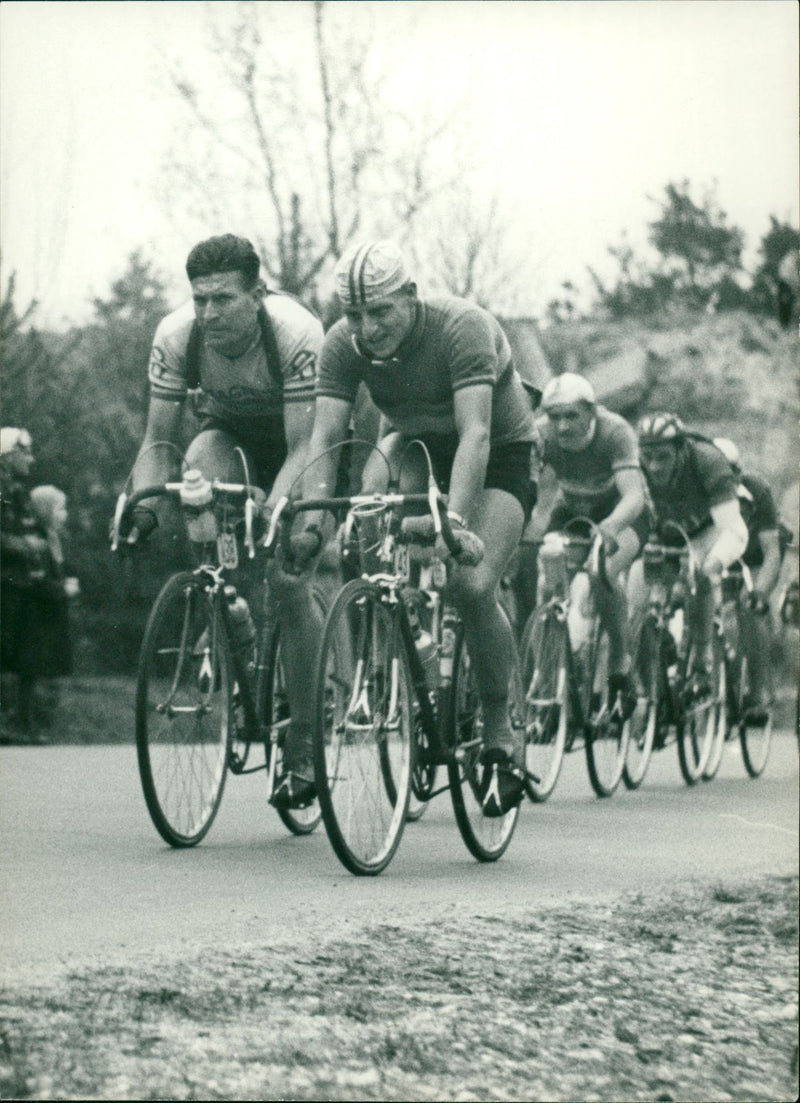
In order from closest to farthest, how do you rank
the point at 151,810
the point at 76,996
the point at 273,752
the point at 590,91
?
the point at 76,996, the point at 151,810, the point at 273,752, the point at 590,91

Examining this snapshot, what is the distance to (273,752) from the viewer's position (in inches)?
301

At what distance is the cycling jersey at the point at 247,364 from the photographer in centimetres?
777

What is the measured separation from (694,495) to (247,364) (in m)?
4.46

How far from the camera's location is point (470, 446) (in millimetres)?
7125

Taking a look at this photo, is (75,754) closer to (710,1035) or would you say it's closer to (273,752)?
(273,752)

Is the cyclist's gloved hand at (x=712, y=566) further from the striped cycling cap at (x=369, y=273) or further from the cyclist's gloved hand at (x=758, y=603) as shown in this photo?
the striped cycling cap at (x=369, y=273)

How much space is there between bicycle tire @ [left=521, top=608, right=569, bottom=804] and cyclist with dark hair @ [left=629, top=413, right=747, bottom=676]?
130 centimetres

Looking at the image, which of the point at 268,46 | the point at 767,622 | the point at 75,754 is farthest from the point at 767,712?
the point at 268,46

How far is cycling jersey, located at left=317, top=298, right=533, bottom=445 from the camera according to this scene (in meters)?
7.29

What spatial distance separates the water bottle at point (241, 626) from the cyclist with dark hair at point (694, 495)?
418 centimetres

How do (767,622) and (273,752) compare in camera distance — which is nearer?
(273,752)

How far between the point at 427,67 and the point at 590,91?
0.71 metres

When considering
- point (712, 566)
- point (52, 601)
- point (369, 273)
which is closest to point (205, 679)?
point (369, 273)

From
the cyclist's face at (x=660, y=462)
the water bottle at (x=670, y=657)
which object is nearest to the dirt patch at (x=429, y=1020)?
the water bottle at (x=670, y=657)
